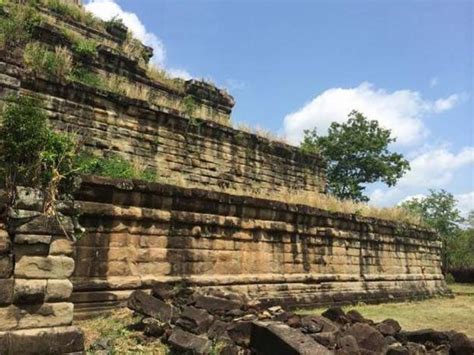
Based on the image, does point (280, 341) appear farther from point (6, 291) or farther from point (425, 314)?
point (425, 314)

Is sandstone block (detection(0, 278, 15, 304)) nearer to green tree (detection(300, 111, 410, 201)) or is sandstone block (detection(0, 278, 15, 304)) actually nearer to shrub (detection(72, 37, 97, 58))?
shrub (detection(72, 37, 97, 58))

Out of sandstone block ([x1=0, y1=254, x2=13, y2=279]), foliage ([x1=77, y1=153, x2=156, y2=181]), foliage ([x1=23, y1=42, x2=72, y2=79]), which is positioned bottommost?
sandstone block ([x1=0, y1=254, x2=13, y2=279])

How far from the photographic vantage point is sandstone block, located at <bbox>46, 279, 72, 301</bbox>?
15.1 feet

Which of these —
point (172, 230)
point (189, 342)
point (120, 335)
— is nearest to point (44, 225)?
point (120, 335)

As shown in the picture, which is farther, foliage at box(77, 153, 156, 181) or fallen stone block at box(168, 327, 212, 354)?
foliage at box(77, 153, 156, 181)

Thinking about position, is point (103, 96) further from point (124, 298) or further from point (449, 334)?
point (449, 334)

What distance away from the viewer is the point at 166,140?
11188mm

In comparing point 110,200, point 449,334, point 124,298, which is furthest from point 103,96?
point 449,334

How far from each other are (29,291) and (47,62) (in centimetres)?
673

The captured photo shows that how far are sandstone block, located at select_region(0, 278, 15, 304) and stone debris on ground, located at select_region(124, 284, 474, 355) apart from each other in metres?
1.84

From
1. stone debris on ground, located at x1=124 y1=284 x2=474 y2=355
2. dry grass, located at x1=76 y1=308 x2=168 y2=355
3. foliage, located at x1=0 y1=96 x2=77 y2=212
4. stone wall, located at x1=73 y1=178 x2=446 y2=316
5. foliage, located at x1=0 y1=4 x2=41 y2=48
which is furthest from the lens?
foliage, located at x1=0 y1=4 x2=41 y2=48

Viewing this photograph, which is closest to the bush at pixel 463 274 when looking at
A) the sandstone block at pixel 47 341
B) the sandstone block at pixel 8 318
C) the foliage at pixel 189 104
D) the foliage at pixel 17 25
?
the foliage at pixel 189 104

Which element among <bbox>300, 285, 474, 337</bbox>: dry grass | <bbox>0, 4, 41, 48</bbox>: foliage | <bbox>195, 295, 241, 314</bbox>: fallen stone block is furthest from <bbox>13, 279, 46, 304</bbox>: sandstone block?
<bbox>0, 4, 41, 48</bbox>: foliage

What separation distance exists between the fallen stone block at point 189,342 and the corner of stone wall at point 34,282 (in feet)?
3.53
